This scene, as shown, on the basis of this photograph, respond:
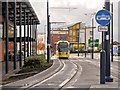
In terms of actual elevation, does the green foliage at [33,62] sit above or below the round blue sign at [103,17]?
below

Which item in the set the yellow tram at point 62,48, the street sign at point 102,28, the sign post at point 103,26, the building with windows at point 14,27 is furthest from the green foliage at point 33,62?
the yellow tram at point 62,48

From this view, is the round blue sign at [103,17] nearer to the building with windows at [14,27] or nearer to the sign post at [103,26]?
the sign post at [103,26]

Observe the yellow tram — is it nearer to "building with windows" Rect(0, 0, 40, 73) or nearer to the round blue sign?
"building with windows" Rect(0, 0, 40, 73)

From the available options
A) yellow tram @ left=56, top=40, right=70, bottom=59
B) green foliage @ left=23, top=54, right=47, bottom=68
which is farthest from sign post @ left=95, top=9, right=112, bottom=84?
yellow tram @ left=56, top=40, right=70, bottom=59

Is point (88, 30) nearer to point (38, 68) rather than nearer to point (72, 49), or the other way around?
point (72, 49)

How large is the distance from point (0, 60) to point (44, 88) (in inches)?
1380

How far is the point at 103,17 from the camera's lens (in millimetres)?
→ 17875

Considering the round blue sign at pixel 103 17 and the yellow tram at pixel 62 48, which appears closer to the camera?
the round blue sign at pixel 103 17

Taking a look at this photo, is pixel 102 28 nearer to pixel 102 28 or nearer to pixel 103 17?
pixel 102 28

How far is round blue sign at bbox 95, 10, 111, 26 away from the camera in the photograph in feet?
58.5

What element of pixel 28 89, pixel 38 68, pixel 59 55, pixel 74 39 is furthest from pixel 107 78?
pixel 74 39

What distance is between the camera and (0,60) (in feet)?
166

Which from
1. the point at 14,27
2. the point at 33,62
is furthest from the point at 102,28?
the point at 14,27

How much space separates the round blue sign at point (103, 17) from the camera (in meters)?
17.8
